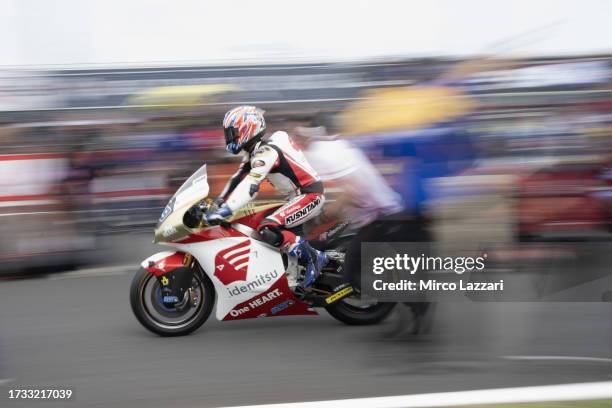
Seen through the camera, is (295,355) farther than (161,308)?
No

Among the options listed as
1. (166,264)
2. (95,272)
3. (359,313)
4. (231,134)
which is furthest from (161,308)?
(95,272)

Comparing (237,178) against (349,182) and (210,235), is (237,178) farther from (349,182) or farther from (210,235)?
(349,182)

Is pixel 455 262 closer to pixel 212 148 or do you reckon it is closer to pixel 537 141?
pixel 537 141

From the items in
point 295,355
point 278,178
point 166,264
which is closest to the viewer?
point 295,355

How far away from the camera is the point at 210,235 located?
6.75m

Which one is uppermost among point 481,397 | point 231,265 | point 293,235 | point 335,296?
point 293,235

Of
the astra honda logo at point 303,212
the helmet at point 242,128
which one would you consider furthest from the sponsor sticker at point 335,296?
the helmet at point 242,128

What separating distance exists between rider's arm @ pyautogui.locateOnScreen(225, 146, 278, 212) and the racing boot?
0.55 m

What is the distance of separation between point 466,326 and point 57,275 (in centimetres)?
514

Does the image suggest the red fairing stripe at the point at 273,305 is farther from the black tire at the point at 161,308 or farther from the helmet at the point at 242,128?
the helmet at the point at 242,128

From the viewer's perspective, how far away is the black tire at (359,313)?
695cm

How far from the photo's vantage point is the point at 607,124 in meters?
8.98

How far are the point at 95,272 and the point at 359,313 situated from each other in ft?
13.1

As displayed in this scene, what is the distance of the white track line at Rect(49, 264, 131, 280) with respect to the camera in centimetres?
954
